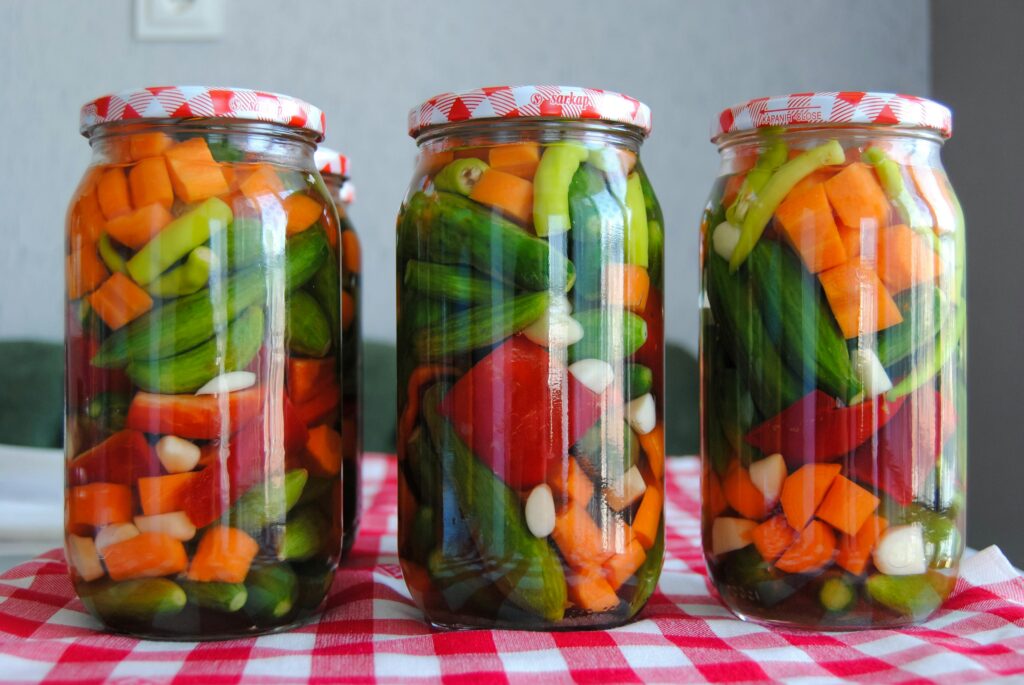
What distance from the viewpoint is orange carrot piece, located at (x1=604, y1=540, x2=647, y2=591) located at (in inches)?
27.5

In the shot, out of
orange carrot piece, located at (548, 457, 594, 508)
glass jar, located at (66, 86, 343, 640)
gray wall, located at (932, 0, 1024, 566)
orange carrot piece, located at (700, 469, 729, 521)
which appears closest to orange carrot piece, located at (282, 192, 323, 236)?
glass jar, located at (66, 86, 343, 640)

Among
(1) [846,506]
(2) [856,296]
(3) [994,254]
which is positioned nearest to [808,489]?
(1) [846,506]

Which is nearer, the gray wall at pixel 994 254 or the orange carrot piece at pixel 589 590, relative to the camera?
the orange carrot piece at pixel 589 590

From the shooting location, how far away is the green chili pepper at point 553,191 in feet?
2.21

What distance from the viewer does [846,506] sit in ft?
2.30

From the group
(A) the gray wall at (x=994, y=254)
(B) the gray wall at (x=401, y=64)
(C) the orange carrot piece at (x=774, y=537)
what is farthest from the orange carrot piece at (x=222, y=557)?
(B) the gray wall at (x=401, y=64)

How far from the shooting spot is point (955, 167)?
148 centimetres

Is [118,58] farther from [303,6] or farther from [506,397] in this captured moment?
[506,397]

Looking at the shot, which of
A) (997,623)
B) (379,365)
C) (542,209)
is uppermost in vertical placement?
(542,209)

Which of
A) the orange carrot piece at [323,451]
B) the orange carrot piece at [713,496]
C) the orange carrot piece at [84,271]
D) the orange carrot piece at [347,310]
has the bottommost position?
the orange carrot piece at [713,496]

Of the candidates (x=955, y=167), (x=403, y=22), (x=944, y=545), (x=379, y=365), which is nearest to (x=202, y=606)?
(x=944, y=545)

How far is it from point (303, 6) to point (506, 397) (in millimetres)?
1316

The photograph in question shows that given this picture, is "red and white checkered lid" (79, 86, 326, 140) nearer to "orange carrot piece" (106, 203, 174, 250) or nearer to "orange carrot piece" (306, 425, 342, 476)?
"orange carrot piece" (106, 203, 174, 250)

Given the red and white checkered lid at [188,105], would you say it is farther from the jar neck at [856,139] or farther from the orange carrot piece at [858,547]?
the orange carrot piece at [858,547]
